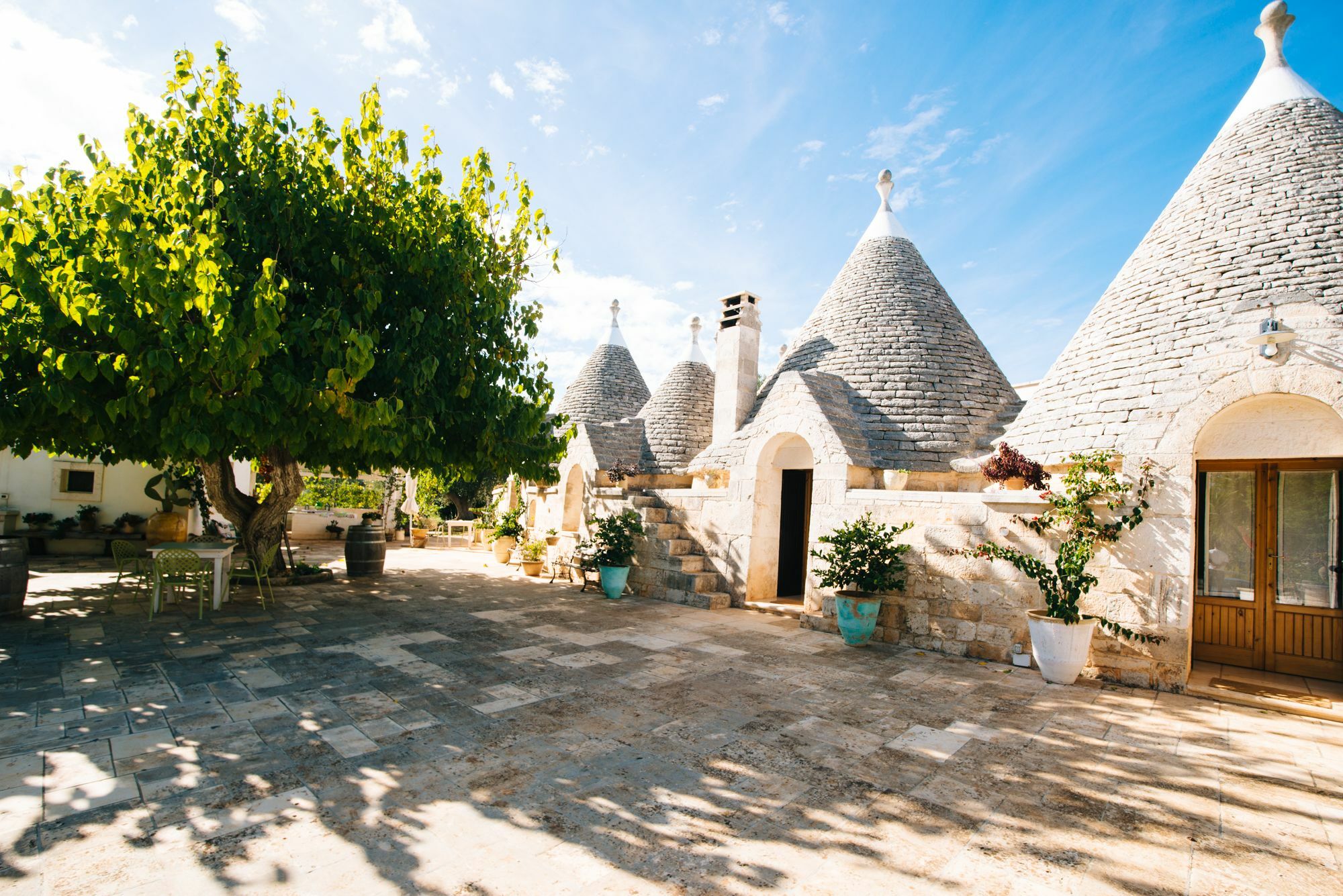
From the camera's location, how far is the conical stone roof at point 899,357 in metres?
9.27

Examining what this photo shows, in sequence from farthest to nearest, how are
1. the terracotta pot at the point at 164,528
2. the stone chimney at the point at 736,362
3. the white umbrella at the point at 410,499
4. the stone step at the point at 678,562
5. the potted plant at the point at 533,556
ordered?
the white umbrella at the point at 410,499 → the terracotta pot at the point at 164,528 → the potted plant at the point at 533,556 → the stone chimney at the point at 736,362 → the stone step at the point at 678,562

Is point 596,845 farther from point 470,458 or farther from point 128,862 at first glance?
point 470,458

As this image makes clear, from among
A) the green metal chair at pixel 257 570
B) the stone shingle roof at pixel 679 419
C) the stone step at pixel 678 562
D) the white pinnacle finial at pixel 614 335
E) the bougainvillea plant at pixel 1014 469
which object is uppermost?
the white pinnacle finial at pixel 614 335

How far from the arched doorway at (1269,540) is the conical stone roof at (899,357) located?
2.93 m

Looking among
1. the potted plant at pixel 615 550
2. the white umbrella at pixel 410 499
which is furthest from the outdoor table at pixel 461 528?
the potted plant at pixel 615 550

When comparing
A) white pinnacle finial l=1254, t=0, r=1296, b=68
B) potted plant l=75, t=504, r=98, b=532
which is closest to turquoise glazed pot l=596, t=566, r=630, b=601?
white pinnacle finial l=1254, t=0, r=1296, b=68

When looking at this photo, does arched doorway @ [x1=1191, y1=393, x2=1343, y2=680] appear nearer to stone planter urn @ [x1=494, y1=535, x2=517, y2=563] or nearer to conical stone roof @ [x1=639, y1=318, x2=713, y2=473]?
conical stone roof @ [x1=639, y1=318, x2=713, y2=473]

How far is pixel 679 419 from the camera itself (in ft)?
45.9

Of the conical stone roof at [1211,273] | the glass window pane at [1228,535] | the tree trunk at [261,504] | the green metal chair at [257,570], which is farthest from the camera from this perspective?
the tree trunk at [261,504]

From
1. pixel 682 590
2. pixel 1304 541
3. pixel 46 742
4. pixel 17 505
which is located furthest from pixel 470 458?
pixel 17 505

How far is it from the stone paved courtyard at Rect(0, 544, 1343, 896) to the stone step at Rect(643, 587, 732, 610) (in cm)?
293

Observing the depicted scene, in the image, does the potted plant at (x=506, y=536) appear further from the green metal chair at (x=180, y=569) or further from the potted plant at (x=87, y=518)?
the potted plant at (x=87, y=518)

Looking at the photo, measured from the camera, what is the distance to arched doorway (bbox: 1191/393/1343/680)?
19.7ft

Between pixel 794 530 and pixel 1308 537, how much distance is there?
257 inches
